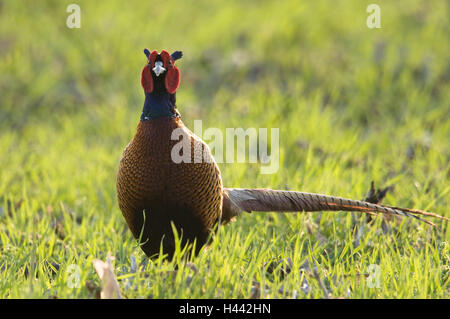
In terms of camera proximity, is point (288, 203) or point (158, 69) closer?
point (158, 69)

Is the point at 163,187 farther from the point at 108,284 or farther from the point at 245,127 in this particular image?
the point at 245,127

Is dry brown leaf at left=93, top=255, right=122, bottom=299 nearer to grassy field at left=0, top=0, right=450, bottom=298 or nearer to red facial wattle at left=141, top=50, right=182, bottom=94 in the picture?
grassy field at left=0, top=0, right=450, bottom=298

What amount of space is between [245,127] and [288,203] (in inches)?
81.5

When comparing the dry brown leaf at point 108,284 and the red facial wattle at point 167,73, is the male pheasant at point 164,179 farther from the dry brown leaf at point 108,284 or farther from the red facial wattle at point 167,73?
the dry brown leaf at point 108,284

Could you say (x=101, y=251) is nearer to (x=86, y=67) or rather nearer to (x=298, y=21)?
(x=86, y=67)

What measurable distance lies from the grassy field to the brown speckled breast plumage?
17cm

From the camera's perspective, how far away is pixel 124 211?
2936mm

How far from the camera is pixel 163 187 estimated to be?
110 inches

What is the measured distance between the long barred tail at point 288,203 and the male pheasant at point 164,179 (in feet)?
0.47

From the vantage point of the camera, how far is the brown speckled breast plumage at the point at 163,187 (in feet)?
9.16

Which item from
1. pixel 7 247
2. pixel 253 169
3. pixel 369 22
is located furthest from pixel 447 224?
pixel 369 22

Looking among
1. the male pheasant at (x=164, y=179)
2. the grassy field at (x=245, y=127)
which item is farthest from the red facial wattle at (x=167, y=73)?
the grassy field at (x=245, y=127)

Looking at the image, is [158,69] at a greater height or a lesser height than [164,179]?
greater

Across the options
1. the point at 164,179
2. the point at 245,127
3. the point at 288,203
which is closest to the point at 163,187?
the point at 164,179
